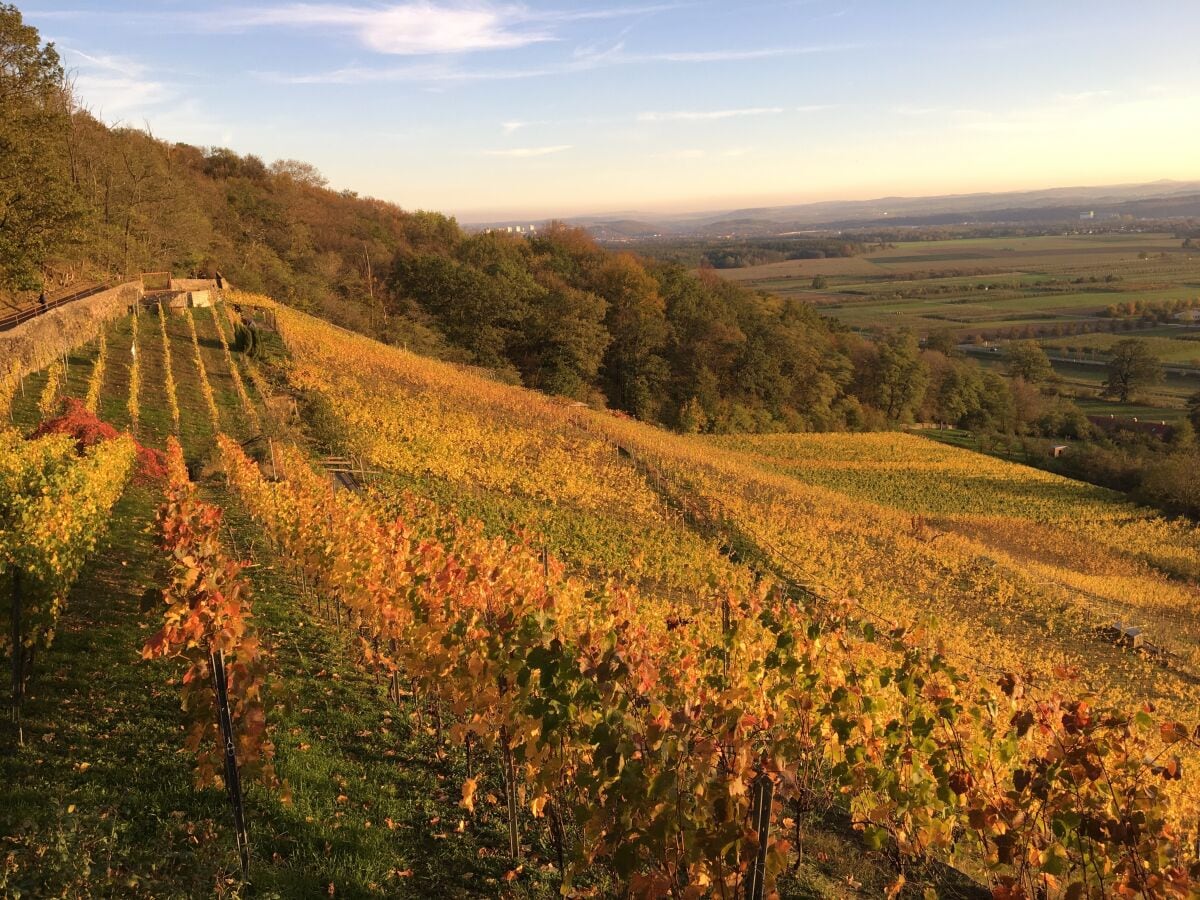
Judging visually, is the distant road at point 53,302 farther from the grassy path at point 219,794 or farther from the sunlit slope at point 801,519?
the grassy path at point 219,794

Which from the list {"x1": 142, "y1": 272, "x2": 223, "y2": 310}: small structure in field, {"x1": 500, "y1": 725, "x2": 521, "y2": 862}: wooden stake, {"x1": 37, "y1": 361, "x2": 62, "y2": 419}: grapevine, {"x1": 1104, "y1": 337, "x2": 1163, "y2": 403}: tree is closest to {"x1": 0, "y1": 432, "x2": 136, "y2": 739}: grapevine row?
{"x1": 500, "y1": 725, "x2": 521, "y2": 862}: wooden stake

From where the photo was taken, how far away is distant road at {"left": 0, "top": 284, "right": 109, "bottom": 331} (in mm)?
21792

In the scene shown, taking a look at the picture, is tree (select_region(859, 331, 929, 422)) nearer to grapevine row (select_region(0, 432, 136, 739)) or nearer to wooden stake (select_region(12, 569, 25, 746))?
grapevine row (select_region(0, 432, 136, 739))

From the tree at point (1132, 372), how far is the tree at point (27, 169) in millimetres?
86229

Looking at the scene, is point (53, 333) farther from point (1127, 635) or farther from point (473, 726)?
point (1127, 635)

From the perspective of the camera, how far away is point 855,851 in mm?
5988

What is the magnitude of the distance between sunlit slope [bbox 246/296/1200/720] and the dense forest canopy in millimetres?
8520

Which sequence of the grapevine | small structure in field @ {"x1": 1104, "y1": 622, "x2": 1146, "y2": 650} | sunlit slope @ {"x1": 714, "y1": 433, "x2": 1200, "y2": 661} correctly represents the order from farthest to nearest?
sunlit slope @ {"x1": 714, "y1": 433, "x2": 1200, "y2": 661}, small structure in field @ {"x1": 1104, "y1": 622, "x2": 1146, "y2": 650}, the grapevine

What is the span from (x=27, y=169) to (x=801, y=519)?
27499 mm

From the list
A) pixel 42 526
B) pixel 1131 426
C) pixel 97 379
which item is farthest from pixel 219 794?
pixel 1131 426

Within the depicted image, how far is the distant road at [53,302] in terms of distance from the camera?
21.8 meters

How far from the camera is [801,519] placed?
2795 centimetres

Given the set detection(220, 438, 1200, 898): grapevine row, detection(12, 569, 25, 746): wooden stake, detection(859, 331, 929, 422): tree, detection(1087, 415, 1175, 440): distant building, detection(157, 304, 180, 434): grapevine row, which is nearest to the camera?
detection(220, 438, 1200, 898): grapevine row

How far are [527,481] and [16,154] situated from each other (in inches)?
673
